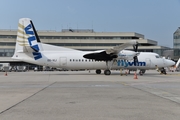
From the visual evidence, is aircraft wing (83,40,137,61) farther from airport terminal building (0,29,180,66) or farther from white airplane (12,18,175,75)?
airport terminal building (0,29,180,66)

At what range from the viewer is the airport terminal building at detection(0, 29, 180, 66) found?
82.5 m

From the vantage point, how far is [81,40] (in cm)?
8831

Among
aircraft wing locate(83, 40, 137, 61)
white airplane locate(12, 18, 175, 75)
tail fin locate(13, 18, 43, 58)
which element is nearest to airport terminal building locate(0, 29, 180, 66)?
tail fin locate(13, 18, 43, 58)

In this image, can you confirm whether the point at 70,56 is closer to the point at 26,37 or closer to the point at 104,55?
the point at 104,55

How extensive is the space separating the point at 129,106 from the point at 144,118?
2089 mm

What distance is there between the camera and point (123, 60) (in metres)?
34.6

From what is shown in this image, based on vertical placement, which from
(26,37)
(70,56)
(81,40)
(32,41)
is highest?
(81,40)

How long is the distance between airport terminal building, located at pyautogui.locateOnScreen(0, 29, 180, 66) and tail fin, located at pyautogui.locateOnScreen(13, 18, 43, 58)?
2036 inches

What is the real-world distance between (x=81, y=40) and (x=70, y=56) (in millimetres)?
55444

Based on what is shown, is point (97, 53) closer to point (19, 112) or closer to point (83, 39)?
point (19, 112)

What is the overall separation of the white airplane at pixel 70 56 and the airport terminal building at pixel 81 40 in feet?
170

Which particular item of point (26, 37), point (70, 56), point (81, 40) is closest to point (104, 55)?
point (70, 56)

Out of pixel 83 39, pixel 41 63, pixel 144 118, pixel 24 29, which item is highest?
pixel 83 39

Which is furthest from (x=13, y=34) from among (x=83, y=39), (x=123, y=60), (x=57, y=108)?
(x=57, y=108)
